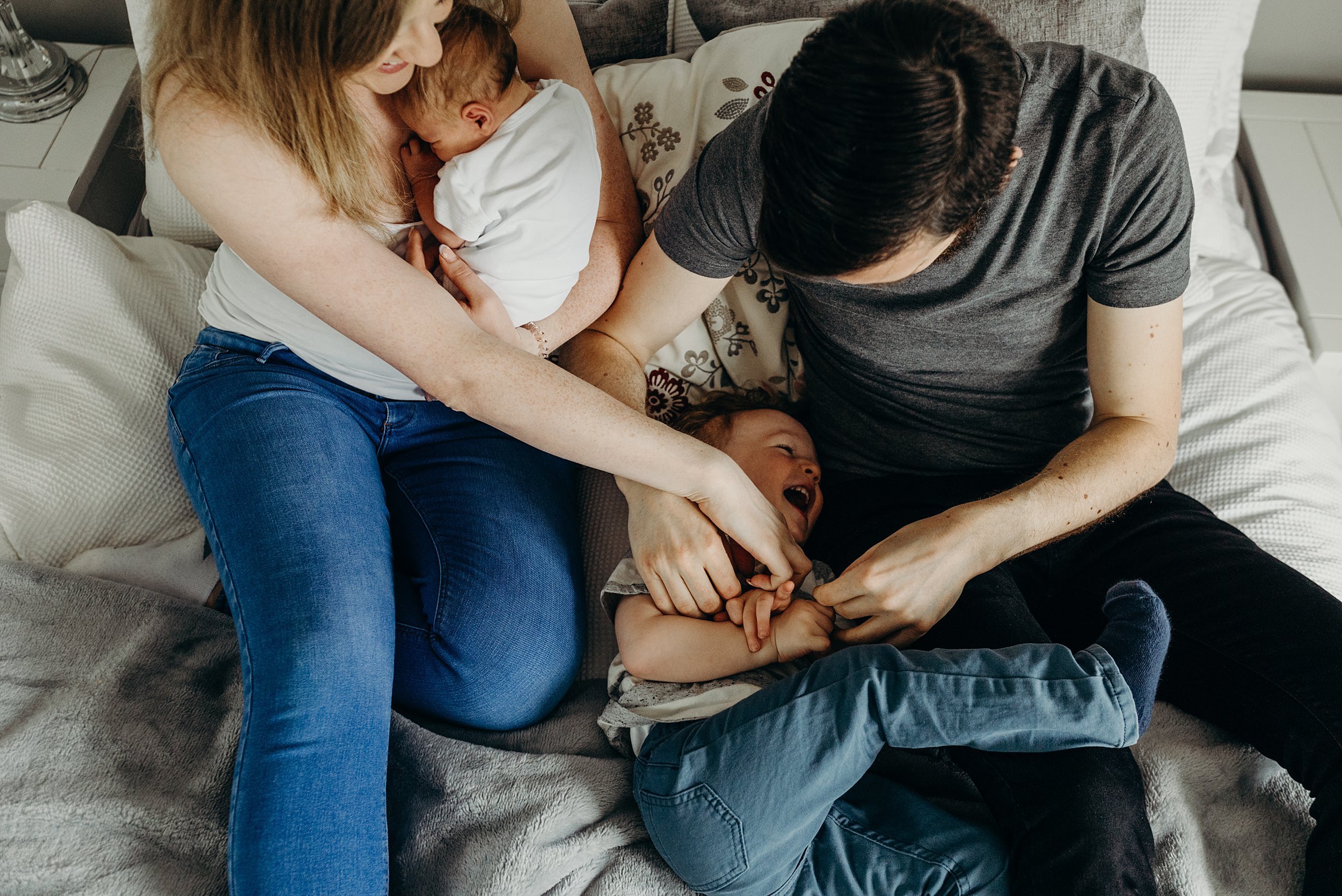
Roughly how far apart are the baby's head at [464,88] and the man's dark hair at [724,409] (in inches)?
21.7

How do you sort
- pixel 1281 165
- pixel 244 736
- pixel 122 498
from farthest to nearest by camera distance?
1. pixel 1281 165
2. pixel 122 498
3. pixel 244 736

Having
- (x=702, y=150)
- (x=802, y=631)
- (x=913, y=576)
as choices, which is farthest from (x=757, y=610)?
(x=702, y=150)

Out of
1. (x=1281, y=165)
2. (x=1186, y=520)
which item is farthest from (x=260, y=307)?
(x=1281, y=165)

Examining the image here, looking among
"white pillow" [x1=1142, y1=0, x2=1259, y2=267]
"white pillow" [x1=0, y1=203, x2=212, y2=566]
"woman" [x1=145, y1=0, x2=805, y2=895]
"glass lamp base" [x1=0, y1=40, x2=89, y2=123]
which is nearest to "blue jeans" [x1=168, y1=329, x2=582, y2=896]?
"woman" [x1=145, y1=0, x2=805, y2=895]

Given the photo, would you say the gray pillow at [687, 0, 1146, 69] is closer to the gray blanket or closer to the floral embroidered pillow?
the floral embroidered pillow

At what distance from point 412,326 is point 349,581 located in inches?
13.4

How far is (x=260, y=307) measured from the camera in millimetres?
1287

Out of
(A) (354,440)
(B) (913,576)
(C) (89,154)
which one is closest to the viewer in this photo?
(B) (913,576)

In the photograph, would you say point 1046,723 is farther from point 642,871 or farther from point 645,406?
point 645,406

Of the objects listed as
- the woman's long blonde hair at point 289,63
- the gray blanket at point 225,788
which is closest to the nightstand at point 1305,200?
the gray blanket at point 225,788

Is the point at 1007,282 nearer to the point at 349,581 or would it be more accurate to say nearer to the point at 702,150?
the point at 702,150

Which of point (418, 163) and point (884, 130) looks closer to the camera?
point (884, 130)

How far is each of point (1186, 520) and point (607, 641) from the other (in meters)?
0.87

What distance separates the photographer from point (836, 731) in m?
1.02
